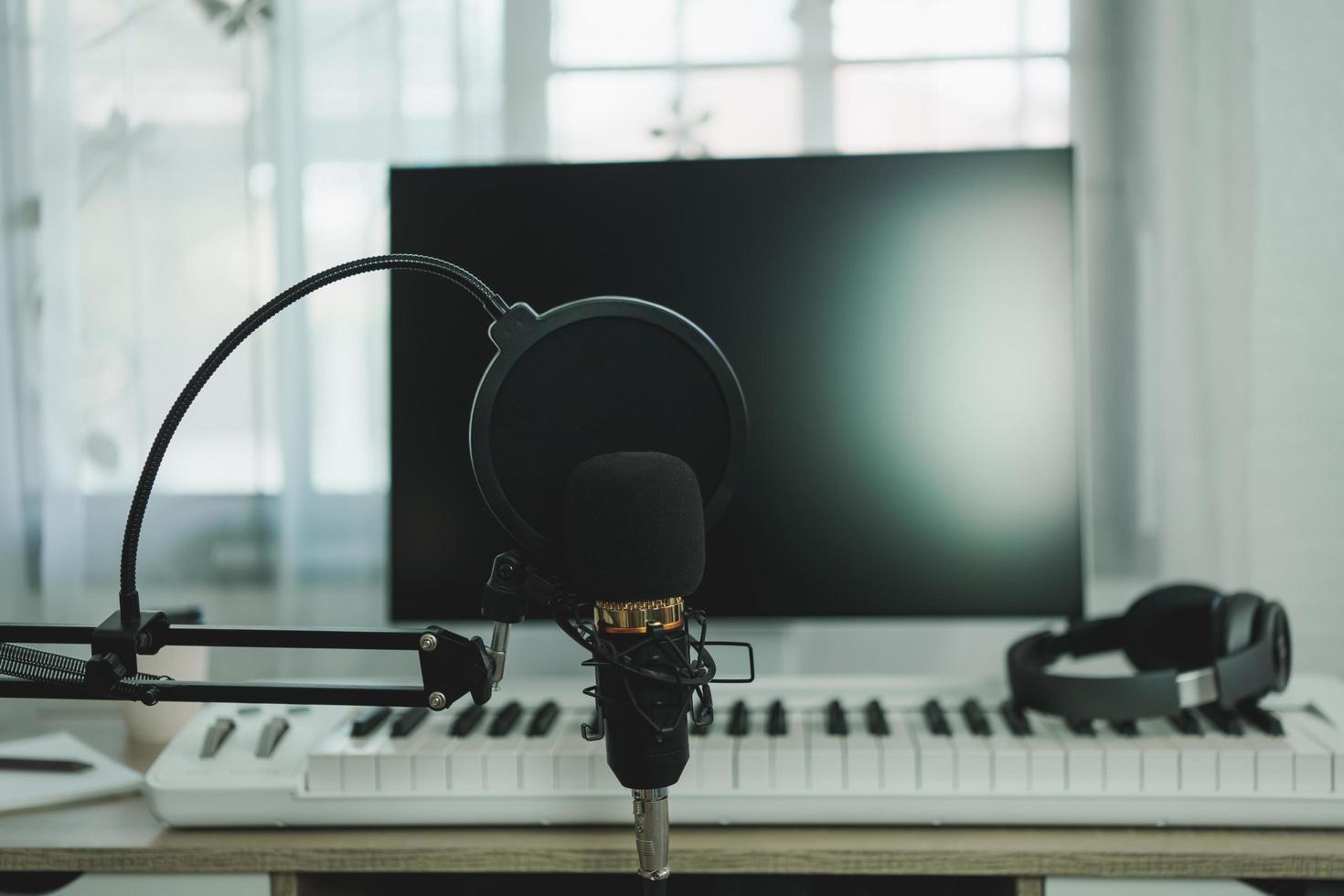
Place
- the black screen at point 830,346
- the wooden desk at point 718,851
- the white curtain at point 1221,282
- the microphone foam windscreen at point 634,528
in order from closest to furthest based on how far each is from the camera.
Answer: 1. the microphone foam windscreen at point 634,528
2. the wooden desk at point 718,851
3. the black screen at point 830,346
4. the white curtain at point 1221,282

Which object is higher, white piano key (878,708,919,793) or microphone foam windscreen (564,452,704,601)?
microphone foam windscreen (564,452,704,601)

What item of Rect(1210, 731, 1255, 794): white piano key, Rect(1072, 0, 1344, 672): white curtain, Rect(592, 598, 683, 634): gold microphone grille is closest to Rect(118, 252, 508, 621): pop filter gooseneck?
Rect(592, 598, 683, 634): gold microphone grille

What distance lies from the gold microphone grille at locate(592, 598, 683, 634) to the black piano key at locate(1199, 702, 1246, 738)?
0.66 metres

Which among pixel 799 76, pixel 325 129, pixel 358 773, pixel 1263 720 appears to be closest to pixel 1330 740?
pixel 1263 720

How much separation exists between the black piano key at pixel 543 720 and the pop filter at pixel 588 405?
0.45 m

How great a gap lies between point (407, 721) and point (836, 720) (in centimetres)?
41

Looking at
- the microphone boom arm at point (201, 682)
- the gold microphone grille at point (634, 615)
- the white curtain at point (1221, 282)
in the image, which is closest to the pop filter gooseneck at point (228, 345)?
the microphone boom arm at point (201, 682)

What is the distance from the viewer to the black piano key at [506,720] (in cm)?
96

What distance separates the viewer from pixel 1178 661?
1021 mm

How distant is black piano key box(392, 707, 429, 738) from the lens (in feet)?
3.11

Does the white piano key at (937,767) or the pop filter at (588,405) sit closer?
the pop filter at (588,405)

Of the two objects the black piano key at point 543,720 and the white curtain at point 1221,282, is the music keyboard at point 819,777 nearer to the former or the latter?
the black piano key at point 543,720

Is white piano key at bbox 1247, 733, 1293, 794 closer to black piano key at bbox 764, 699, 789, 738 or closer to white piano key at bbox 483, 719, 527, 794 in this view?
black piano key at bbox 764, 699, 789, 738

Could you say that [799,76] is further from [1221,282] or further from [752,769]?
[752,769]
